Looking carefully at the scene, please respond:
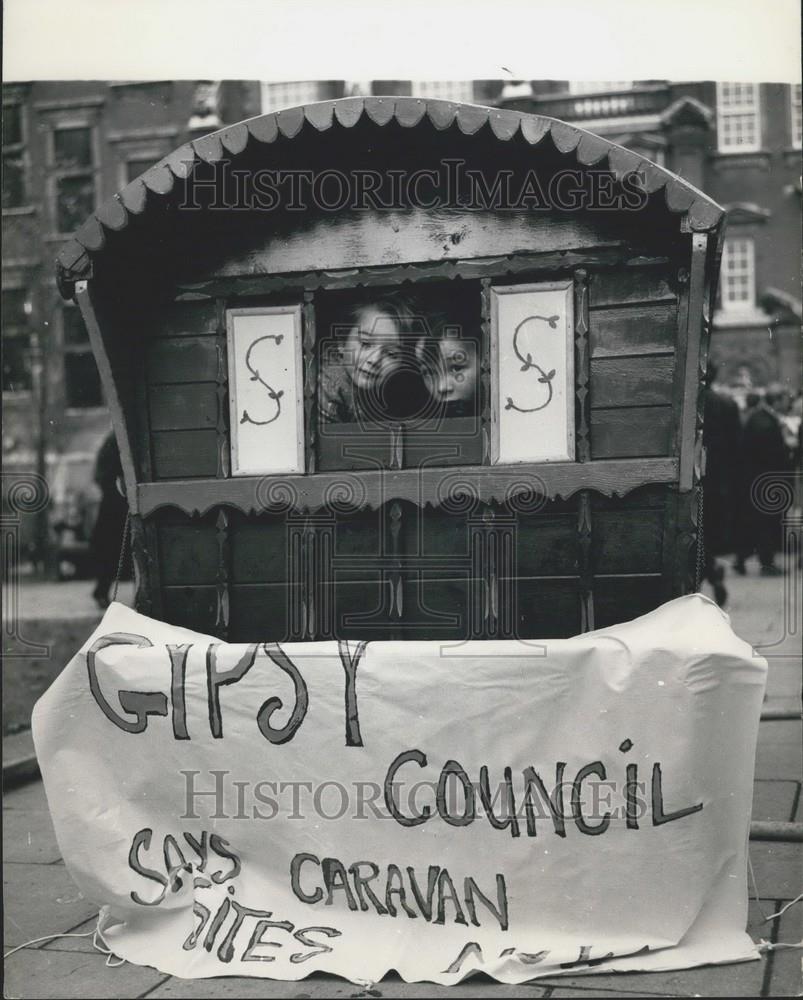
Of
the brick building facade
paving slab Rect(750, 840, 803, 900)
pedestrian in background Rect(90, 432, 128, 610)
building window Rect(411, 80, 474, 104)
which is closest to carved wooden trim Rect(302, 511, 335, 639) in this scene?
paving slab Rect(750, 840, 803, 900)

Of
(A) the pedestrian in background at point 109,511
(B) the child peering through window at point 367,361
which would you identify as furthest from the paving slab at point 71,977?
(A) the pedestrian in background at point 109,511

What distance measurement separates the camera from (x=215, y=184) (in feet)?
14.0

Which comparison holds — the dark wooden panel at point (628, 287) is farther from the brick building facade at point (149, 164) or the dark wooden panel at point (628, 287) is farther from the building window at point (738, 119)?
the brick building facade at point (149, 164)

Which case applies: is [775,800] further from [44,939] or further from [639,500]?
[44,939]

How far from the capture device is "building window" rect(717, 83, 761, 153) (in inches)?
356

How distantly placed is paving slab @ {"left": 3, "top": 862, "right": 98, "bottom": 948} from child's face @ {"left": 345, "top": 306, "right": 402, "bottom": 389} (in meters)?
2.44

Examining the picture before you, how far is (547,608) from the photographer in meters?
4.24

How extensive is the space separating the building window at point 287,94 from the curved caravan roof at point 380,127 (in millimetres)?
9637

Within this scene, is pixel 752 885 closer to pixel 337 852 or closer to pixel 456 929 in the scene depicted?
pixel 456 929

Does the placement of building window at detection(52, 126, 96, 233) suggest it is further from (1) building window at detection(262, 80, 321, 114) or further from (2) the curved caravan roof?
(2) the curved caravan roof

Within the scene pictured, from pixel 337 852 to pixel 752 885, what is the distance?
1.67 m

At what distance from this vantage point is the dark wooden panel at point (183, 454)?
14.7 ft

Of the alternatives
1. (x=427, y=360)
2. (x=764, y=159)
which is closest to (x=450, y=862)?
(x=427, y=360)

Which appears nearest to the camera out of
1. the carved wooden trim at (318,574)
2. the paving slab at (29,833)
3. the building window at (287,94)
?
the carved wooden trim at (318,574)
